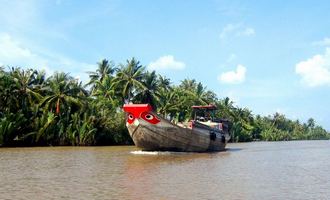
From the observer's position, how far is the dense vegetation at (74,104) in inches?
1418

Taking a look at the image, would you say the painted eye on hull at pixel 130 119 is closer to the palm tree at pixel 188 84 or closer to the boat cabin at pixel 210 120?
the boat cabin at pixel 210 120

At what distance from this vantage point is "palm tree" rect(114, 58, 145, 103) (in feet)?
164

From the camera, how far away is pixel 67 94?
39.4m

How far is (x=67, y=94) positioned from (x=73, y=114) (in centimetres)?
197

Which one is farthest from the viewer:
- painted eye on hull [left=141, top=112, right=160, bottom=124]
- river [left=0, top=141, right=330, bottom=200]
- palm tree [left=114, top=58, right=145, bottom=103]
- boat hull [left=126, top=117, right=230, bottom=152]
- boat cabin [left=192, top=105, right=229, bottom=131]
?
palm tree [left=114, top=58, right=145, bottom=103]

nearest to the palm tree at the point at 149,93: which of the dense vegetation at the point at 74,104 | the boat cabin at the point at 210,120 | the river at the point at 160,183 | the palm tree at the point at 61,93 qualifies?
the dense vegetation at the point at 74,104

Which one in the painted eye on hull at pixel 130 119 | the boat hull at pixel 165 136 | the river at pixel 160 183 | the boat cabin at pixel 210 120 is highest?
the boat cabin at pixel 210 120

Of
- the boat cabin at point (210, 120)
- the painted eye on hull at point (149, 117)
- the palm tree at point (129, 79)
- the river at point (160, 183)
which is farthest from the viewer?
the palm tree at point (129, 79)

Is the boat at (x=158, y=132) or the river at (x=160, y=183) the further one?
the boat at (x=158, y=132)

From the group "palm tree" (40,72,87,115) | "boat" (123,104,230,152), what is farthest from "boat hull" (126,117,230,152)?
"palm tree" (40,72,87,115)

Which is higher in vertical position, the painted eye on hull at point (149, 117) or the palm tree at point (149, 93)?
the palm tree at point (149, 93)

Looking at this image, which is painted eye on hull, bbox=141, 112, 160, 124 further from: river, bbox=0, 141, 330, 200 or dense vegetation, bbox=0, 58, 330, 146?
dense vegetation, bbox=0, 58, 330, 146

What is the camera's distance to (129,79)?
50.5 meters

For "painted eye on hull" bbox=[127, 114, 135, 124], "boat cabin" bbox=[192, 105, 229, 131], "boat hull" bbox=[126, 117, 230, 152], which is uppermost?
"boat cabin" bbox=[192, 105, 229, 131]
